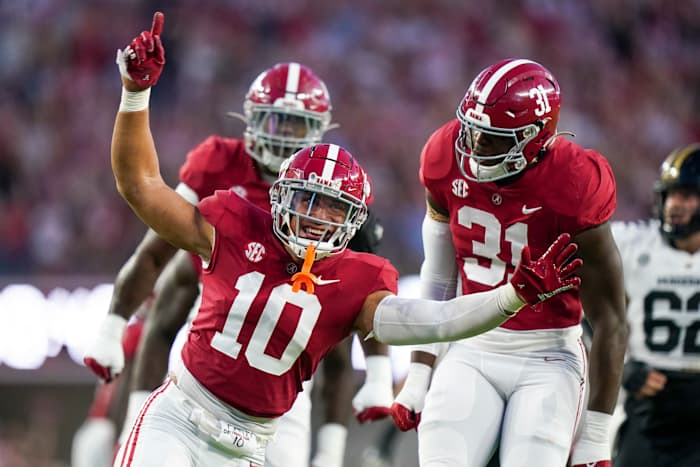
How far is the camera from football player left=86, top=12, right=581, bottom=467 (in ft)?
10.2

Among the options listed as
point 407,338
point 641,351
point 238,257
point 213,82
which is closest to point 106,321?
point 238,257

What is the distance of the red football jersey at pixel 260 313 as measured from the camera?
3.19 m

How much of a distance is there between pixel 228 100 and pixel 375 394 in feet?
18.7

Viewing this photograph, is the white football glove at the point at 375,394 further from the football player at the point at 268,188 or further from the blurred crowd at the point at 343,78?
the blurred crowd at the point at 343,78

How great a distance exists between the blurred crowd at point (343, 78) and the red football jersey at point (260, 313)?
492 centimetres

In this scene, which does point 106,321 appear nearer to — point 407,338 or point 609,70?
point 407,338

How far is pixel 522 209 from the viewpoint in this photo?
3.38 metres

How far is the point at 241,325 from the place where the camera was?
10.4ft

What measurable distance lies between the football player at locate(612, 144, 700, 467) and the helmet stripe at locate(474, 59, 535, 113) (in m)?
1.24

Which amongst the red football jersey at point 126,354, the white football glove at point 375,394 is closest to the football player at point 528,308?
the white football glove at point 375,394

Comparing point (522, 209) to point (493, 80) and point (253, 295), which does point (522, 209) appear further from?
point (253, 295)

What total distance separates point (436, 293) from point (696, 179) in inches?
51.2

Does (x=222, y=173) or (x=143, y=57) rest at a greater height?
(x=143, y=57)

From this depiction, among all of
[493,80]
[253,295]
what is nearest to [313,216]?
[253,295]
